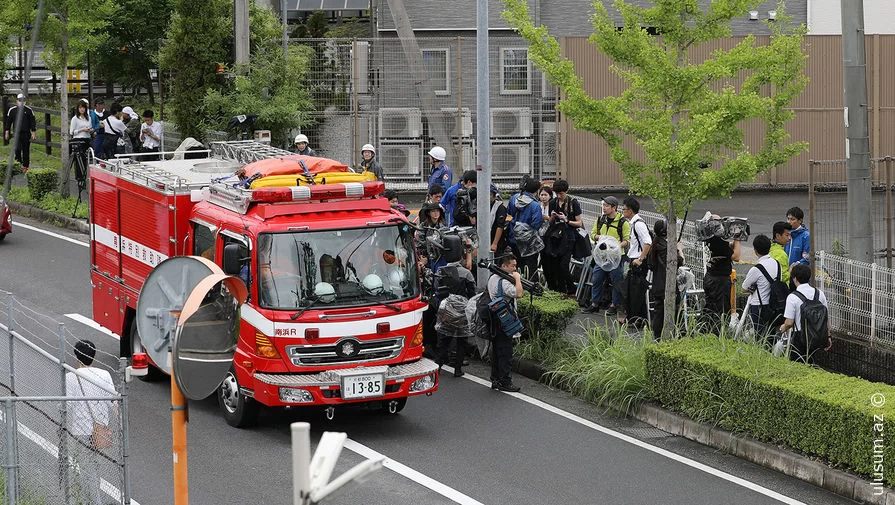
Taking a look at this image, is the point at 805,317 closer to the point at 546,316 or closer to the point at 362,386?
the point at 546,316

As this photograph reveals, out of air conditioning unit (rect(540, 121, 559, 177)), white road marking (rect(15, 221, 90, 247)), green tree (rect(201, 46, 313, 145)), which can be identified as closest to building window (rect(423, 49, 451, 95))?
air conditioning unit (rect(540, 121, 559, 177))

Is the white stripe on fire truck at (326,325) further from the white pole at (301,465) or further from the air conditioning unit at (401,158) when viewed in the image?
the air conditioning unit at (401,158)

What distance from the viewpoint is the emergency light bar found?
1308 cm

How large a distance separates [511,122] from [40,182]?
33.0 ft

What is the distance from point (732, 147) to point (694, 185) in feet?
2.65

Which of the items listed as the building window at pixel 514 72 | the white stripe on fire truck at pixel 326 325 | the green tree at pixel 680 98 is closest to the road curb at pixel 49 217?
the building window at pixel 514 72

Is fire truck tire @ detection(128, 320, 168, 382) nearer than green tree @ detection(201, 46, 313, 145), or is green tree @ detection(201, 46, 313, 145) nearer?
fire truck tire @ detection(128, 320, 168, 382)

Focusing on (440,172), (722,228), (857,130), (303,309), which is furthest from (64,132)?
(857,130)

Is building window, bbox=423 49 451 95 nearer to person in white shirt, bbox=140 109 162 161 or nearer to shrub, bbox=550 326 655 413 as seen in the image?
person in white shirt, bbox=140 109 162 161

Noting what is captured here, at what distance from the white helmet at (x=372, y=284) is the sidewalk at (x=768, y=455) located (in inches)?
125

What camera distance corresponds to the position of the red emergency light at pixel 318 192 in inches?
514

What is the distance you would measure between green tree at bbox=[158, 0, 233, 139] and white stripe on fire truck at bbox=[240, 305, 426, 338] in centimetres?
1238

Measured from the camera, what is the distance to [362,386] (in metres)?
12.6

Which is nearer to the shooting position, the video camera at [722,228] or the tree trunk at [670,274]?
the tree trunk at [670,274]
